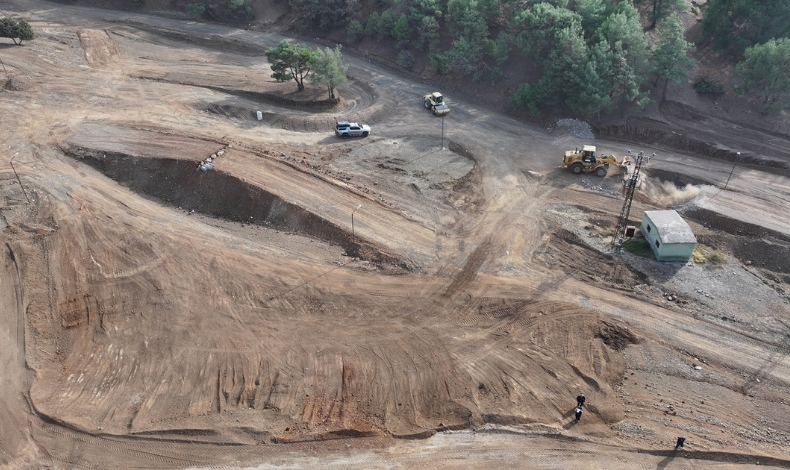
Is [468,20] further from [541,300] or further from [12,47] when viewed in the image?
[12,47]

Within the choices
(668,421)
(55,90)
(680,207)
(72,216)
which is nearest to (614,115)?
(680,207)

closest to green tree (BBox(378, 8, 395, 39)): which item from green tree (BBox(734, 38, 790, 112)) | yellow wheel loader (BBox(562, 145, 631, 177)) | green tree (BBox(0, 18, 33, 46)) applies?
yellow wheel loader (BBox(562, 145, 631, 177))

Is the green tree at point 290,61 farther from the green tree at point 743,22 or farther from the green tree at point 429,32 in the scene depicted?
the green tree at point 743,22

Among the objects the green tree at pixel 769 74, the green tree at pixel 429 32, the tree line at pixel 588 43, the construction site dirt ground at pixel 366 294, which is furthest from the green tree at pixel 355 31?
the green tree at pixel 769 74

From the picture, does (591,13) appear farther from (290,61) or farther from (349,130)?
(290,61)

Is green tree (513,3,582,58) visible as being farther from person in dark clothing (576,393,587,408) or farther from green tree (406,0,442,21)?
person in dark clothing (576,393,587,408)

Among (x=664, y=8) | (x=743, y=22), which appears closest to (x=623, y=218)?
(x=664, y=8)
